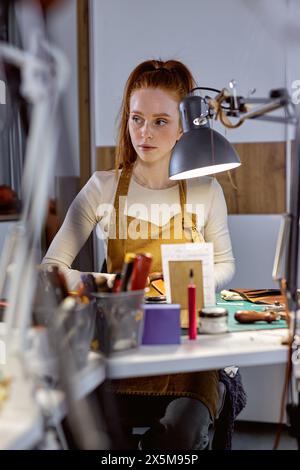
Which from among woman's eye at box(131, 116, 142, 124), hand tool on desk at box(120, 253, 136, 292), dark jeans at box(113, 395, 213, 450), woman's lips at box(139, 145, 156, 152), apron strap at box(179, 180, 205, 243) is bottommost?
dark jeans at box(113, 395, 213, 450)

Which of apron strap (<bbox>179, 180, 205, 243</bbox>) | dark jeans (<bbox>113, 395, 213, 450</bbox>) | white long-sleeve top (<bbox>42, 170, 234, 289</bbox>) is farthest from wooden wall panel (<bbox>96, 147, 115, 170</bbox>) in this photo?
dark jeans (<bbox>113, 395, 213, 450</bbox>)

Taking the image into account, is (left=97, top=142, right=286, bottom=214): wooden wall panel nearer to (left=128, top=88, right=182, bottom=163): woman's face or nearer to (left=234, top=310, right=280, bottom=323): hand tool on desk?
(left=128, top=88, right=182, bottom=163): woman's face

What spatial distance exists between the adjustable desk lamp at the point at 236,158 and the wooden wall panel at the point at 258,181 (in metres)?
1.13

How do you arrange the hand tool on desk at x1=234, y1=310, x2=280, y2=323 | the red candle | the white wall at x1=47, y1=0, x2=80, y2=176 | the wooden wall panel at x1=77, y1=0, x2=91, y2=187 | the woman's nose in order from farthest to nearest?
the wooden wall panel at x1=77, y1=0, x2=91, y2=187 < the white wall at x1=47, y1=0, x2=80, y2=176 < the woman's nose < the hand tool on desk at x1=234, y1=310, x2=280, y2=323 < the red candle

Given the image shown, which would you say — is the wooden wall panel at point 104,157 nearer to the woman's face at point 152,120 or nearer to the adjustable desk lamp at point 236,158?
the woman's face at point 152,120

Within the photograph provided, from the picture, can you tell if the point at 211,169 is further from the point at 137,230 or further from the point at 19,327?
the point at 19,327

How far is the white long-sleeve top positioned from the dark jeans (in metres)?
0.65

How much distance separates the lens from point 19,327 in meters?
1.05

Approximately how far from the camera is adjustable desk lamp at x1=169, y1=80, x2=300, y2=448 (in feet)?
4.59

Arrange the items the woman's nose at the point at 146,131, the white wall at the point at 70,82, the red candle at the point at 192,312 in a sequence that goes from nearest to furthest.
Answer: the red candle at the point at 192,312, the woman's nose at the point at 146,131, the white wall at the point at 70,82

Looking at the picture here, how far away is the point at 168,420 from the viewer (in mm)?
1729

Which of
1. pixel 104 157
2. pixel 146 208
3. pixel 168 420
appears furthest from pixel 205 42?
pixel 168 420

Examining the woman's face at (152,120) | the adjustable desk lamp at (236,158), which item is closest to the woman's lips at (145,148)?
the woman's face at (152,120)

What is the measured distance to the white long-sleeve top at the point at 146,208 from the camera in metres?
2.37
